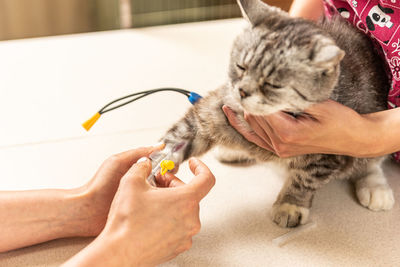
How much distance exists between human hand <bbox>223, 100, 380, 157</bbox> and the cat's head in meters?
0.03

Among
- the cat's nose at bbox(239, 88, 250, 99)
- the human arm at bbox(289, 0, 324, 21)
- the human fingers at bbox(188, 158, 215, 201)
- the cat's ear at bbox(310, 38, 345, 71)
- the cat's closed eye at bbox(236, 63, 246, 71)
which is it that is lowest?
the human fingers at bbox(188, 158, 215, 201)

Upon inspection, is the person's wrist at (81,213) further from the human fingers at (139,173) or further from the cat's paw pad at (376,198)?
the cat's paw pad at (376,198)

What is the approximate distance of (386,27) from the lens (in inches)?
40.8

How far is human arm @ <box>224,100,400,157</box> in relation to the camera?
2.91 feet

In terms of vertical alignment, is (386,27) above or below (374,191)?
above

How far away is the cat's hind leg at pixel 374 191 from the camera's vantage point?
3.54 ft

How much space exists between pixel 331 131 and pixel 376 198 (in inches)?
12.4

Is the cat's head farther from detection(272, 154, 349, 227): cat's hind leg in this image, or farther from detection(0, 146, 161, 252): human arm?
detection(0, 146, 161, 252): human arm

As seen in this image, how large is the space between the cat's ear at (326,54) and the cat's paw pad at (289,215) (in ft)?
1.26

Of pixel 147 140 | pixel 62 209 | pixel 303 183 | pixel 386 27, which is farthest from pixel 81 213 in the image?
pixel 386 27

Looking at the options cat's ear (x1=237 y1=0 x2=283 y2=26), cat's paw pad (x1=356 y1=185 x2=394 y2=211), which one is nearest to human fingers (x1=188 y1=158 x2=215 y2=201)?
cat's ear (x1=237 y1=0 x2=283 y2=26)

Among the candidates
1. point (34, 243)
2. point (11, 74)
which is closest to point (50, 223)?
point (34, 243)

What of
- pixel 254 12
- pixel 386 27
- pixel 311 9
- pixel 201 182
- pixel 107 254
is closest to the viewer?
pixel 107 254

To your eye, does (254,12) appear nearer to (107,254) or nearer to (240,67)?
(240,67)
